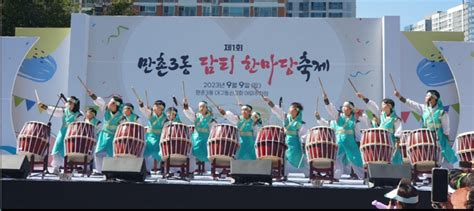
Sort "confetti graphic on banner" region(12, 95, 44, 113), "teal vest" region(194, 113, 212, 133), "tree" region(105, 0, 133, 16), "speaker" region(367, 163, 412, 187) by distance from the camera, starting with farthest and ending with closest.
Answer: "tree" region(105, 0, 133, 16), "confetti graphic on banner" region(12, 95, 44, 113), "teal vest" region(194, 113, 212, 133), "speaker" region(367, 163, 412, 187)

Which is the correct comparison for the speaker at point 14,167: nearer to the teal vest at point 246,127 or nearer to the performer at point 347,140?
the teal vest at point 246,127

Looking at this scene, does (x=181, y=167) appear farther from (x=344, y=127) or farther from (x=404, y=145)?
(x=404, y=145)

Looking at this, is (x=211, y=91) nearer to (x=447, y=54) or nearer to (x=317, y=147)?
(x=317, y=147)

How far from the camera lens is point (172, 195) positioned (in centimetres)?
562

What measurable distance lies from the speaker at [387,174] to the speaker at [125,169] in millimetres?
2420

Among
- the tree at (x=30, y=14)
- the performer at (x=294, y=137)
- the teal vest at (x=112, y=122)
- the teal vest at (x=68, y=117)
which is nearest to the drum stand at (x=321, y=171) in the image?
the performer at (x=294, y=137)

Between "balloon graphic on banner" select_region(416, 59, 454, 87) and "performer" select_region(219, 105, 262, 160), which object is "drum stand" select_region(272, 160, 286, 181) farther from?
"balloon graphic on banner" select_region(416, 59, 454, 87)

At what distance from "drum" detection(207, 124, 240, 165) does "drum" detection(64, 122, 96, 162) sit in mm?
1487

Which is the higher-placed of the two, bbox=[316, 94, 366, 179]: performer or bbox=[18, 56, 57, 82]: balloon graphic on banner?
bbox=[18, 56, 57, 82]: balloon graphic on banner

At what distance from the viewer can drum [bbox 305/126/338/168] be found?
660 cm

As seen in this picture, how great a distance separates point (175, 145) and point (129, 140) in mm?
561

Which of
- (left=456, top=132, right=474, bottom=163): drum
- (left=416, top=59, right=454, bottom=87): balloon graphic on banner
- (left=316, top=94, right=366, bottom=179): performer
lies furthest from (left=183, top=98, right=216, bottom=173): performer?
(left=416, top=59, right=454, bottom=87): balloon graphic on banner

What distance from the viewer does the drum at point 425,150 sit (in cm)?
648

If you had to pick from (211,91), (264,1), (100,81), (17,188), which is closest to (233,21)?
(211,91)
